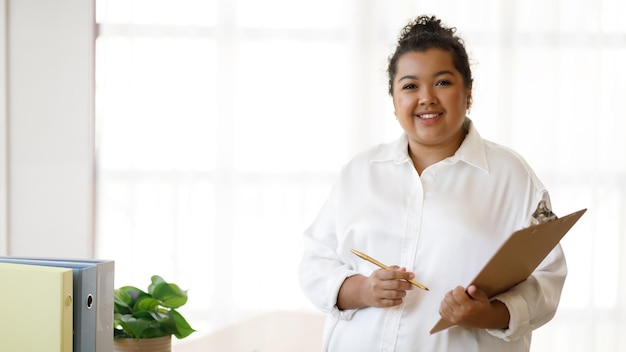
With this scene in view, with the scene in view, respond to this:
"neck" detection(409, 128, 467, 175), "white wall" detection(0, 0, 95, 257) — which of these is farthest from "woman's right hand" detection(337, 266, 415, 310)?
"white wall" detection(0, 0, 95, 257)

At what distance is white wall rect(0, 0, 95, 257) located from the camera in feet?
11.8

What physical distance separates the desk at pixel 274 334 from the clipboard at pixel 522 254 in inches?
68.6

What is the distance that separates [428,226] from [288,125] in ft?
6.74

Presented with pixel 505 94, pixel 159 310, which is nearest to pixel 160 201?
pixel 505 94

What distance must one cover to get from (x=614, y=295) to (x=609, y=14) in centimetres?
132

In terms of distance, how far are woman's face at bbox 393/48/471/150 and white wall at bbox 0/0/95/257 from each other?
2.19m

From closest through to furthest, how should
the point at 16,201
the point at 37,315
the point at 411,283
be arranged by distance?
the point at 37,315 < the point at 411,283 < the point at 16,201

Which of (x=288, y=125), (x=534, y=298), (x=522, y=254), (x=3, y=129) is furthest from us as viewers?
(x=288, y=125)

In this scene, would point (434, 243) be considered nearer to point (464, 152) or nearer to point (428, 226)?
point (428, 226)

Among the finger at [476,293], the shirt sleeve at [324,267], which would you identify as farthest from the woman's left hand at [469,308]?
the shirt sleeve at [324,267]

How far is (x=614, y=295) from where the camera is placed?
3.76 meters

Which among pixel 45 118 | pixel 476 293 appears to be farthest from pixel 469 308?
pixel 45 118

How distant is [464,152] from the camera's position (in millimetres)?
1771

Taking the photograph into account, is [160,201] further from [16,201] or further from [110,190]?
[16,201]
